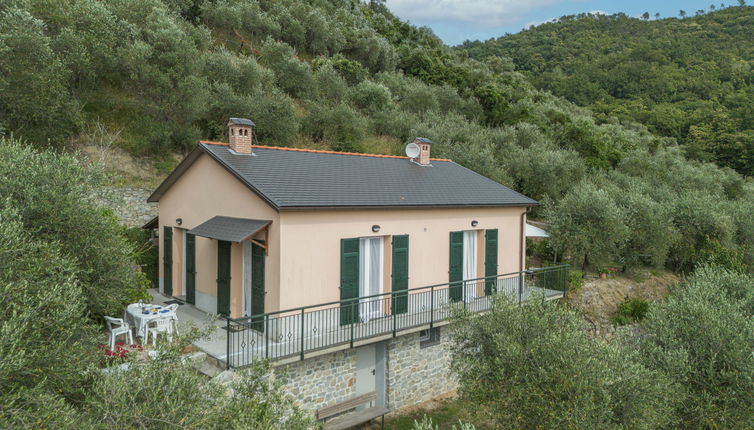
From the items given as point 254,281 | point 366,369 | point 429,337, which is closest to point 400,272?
point 429,337

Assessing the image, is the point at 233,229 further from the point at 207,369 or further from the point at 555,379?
the point at 555,379

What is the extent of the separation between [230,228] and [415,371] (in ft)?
23.1

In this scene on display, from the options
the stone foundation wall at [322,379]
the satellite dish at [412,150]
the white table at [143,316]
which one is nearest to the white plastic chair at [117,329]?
the white table at [143,316]

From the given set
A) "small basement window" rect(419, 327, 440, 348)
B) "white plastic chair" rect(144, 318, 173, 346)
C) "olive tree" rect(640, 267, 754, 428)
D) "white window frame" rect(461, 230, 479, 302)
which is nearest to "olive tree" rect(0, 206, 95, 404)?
"white plastic chair" rect(144, 318, 173, 346)

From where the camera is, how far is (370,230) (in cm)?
1303

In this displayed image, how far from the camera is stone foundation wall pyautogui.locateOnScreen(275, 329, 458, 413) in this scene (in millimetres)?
11000

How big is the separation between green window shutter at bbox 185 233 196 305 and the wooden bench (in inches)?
242

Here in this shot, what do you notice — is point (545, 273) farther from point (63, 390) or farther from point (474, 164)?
point (63, 390)

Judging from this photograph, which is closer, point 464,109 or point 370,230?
point 370,230

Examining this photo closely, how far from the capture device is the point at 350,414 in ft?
39.1

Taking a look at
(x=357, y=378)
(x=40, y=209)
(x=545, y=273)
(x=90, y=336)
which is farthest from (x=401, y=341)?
(x=40, y=209)

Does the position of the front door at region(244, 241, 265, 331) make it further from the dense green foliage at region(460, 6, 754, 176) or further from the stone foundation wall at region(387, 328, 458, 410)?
the dense green foliage at region(460, 6, 754, 176)

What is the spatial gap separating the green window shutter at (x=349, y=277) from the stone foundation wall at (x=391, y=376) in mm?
1003

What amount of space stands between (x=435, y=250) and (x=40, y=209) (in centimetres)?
1051
